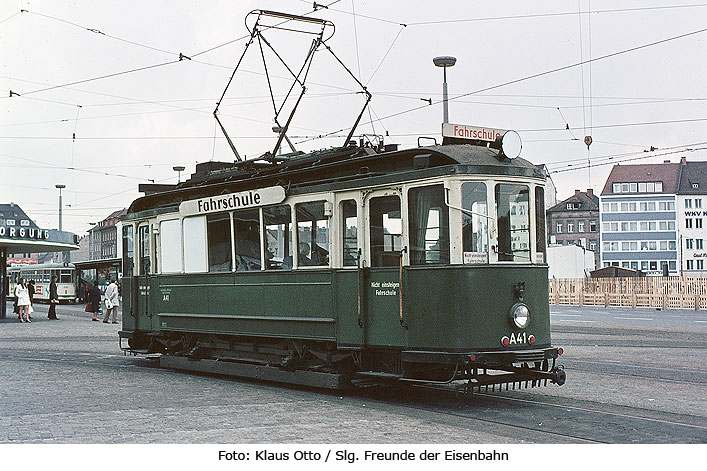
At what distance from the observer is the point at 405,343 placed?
1122 cm

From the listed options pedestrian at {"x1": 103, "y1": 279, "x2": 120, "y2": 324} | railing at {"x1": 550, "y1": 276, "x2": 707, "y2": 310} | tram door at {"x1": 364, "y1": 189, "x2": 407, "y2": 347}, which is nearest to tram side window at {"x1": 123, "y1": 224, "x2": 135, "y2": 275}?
tram door at {"x1": 364, "y1": 189, "x2": 407, "y2": 347}

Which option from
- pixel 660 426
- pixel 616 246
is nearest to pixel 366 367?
pixel 660 426

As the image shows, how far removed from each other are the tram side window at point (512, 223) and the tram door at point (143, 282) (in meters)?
7.95

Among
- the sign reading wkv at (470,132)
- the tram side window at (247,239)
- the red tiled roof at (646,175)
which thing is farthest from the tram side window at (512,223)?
the red tiled roof at (646,175)

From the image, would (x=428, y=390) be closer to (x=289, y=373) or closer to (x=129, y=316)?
(x=289, y=373)

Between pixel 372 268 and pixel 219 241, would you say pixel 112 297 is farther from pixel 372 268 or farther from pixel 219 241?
pixel 372 268

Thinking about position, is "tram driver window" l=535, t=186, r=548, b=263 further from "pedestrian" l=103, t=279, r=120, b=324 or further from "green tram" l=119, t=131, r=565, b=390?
"pedestrian" l=103, t=279, r=120, b=324

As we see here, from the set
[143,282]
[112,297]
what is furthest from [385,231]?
[112,297]

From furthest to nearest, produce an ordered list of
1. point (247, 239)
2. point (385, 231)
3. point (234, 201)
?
1. point (234, 201)
2. point (247, 239)
3. point (385, 231)

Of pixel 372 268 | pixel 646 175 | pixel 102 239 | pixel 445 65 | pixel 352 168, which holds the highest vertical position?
pixel 646 175

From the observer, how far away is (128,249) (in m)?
17.7

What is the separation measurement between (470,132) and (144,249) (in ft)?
25.3

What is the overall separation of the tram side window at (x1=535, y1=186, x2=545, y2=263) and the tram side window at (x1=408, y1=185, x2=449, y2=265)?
1249 millimetres
